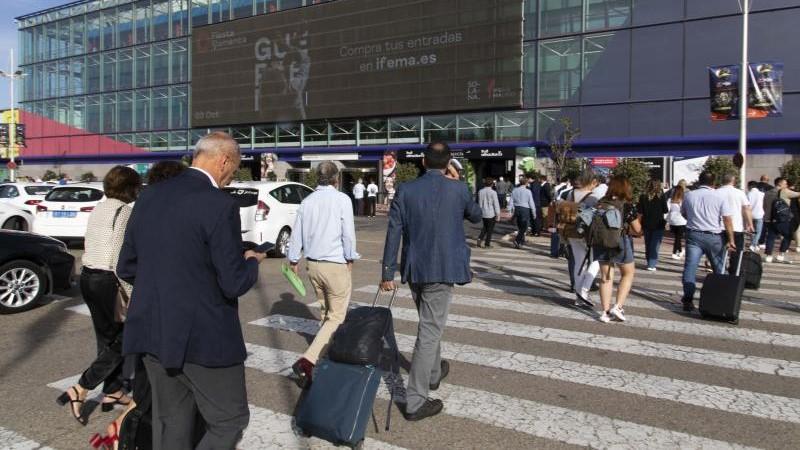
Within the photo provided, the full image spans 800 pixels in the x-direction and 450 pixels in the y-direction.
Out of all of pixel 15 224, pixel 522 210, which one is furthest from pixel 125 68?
pixel 522 210

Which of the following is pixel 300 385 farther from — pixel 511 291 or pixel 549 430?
pixel 511 291

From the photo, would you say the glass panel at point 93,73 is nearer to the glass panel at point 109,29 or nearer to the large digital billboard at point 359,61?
the glass panel at point 109,29

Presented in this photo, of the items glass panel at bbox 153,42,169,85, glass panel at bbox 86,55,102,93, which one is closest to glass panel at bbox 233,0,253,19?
glass panel at bbox 153,42,169,85

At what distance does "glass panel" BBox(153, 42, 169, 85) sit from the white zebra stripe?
49.8 m

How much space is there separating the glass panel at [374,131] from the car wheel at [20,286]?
32.9m

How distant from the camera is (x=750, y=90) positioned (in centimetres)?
1903

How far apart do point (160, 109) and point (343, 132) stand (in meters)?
18.5

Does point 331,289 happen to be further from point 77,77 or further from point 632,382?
point 77,77

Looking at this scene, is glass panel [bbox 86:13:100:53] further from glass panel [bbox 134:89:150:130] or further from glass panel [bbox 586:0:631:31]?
glass panel [bbox 586:0:631:31]

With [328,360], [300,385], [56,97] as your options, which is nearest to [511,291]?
[300,385]

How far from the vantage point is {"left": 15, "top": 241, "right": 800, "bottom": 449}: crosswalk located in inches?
156

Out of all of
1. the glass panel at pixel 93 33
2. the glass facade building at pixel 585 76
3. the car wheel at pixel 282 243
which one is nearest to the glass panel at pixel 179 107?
the glass facade building at pixel 585 76

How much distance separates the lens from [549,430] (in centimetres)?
399

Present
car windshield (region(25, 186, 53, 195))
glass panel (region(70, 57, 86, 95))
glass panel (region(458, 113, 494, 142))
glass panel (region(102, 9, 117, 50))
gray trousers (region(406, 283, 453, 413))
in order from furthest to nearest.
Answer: glass panel (region(70, 57, 86, 95)) → glass panel (region(102, 9, 117, 50)) → glass panel (region(458, 113, 494, 142)) → car windshield (region(25, 186, 53, 195)) → gray trousers (region(406, 283, 453, 413))
